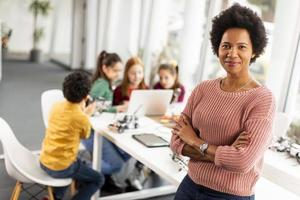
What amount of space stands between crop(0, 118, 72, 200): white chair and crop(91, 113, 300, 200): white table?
43cm

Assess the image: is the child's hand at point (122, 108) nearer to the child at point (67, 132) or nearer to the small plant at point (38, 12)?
the child at point (67, 132)

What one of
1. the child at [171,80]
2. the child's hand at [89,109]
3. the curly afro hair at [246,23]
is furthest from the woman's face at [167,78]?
the curly afro hair at [246,23]

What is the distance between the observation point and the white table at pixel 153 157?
1.87 metres

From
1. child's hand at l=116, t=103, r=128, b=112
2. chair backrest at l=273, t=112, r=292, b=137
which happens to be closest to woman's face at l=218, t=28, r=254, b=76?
chair backrest at l=273, t=112, r=292, b=137

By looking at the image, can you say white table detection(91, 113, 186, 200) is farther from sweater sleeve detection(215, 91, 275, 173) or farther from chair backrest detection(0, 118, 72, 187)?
sweater sleeve detection(215, 91, 275, 173)

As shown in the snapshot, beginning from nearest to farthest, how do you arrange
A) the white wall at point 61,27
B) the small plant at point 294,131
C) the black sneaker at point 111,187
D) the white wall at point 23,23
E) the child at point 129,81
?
the small plant at point 294,131
the black sneaker at point 111,187
the child at point 129,81
the white wall at point 23,23
the white wall at point 61,27

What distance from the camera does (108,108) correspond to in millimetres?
3100

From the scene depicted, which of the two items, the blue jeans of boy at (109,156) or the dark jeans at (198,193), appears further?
the blue jeans of boy at (109,156)

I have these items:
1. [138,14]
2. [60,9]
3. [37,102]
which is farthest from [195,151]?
[60,9]

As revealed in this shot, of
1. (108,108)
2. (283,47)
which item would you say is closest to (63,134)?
(108,108)

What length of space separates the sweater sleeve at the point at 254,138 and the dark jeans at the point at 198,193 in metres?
0.11

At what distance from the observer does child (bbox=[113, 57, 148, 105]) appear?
3297 millimetres

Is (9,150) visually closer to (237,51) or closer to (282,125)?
(237,51)

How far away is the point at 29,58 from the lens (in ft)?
30.9
